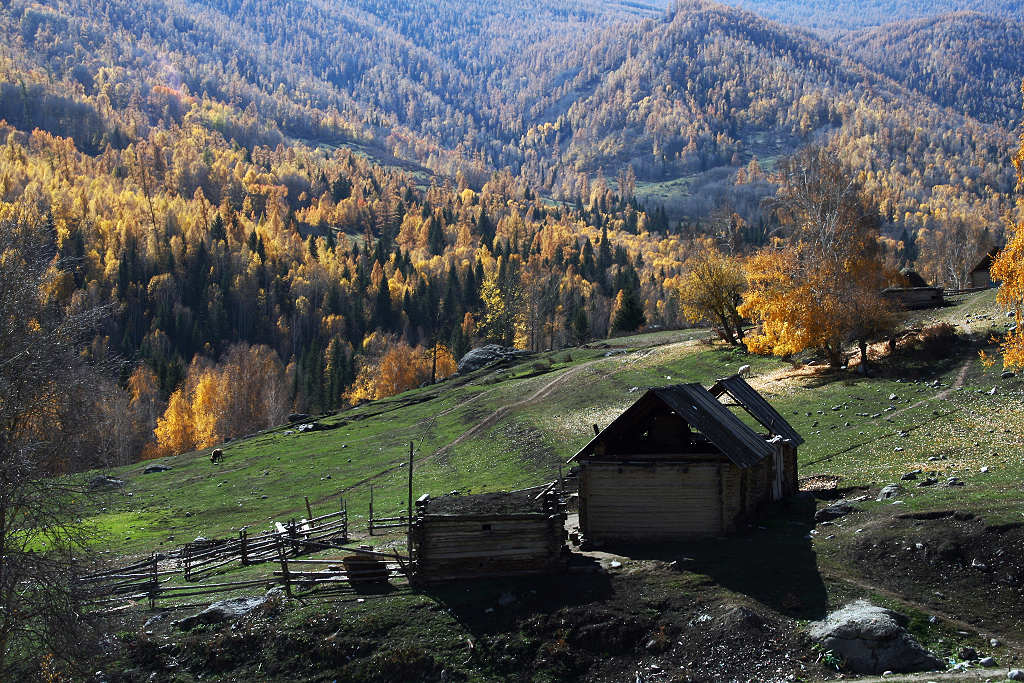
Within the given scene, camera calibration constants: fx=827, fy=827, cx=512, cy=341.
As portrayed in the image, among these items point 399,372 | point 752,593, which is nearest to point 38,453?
point 752,593

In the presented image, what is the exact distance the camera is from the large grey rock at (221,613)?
2788 centimetres

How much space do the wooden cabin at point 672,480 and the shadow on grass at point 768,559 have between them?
2.58 ft

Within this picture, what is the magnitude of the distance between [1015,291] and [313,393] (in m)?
118

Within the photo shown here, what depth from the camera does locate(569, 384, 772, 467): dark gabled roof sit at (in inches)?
1203

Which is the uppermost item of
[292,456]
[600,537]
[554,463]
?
[600,537]

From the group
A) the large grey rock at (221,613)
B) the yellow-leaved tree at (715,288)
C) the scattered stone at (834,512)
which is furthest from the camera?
the yellow-leaved tree at (715,288)

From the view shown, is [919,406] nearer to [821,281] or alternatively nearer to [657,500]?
[821,281]

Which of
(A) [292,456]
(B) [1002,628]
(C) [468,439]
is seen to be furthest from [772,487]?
(A) [292,456]

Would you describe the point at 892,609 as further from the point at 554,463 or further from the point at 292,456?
the point at 292,456

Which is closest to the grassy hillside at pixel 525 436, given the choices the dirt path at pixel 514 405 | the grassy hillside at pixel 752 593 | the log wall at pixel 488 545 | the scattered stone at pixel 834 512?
the dirt path at pixel 514 405

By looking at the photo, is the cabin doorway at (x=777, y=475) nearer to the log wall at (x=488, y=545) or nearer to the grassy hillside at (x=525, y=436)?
the grassy hillside at (x=525, y=436)

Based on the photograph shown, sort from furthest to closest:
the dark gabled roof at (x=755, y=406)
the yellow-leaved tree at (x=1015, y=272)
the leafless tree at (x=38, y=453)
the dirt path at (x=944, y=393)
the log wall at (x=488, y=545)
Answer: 1. the dirt path at (x=944, y=393)
2. the dark gabled roof at (x=755, y=406)
3. the yellow-leaved tree at (x=1015, y=272)
4. the log wall at (x=488, y=545)
5. the leafless tree at (x=38, y=453)

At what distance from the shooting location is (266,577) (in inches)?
1305

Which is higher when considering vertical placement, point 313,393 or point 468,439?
Answer: point 468,439
